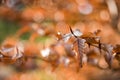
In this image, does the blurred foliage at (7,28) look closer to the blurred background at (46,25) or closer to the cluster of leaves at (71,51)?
the blurred background at (46,25)

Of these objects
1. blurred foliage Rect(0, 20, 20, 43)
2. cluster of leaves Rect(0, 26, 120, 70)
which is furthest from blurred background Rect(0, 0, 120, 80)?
cluster of leaves Rect(0, 26, 120, 70)

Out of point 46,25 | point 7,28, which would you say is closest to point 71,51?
point 46,25

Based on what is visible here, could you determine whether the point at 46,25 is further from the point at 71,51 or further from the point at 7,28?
the point at 71,51

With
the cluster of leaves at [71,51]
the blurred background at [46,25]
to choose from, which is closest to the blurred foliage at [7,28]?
the blurred background at [46,25]

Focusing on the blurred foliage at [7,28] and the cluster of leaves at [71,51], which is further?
the blurred foliage at [7,28]

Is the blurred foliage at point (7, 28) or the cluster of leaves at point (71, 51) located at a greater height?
the blurred foliage at point (7, 28)

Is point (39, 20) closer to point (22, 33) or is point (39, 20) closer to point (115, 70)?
point (22, 33)

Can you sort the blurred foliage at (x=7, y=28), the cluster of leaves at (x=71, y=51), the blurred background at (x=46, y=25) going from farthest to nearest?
the blurred foliage at (x=7, y=28) → the blurred background at (x=46, y=25) → the cluster of leaves at (x=71, y=51)

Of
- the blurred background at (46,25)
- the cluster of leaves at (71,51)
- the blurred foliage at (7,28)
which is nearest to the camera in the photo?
the cluster of leaves at (71,51)

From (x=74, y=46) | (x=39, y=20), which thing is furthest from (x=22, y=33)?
(x=74, y=46)
